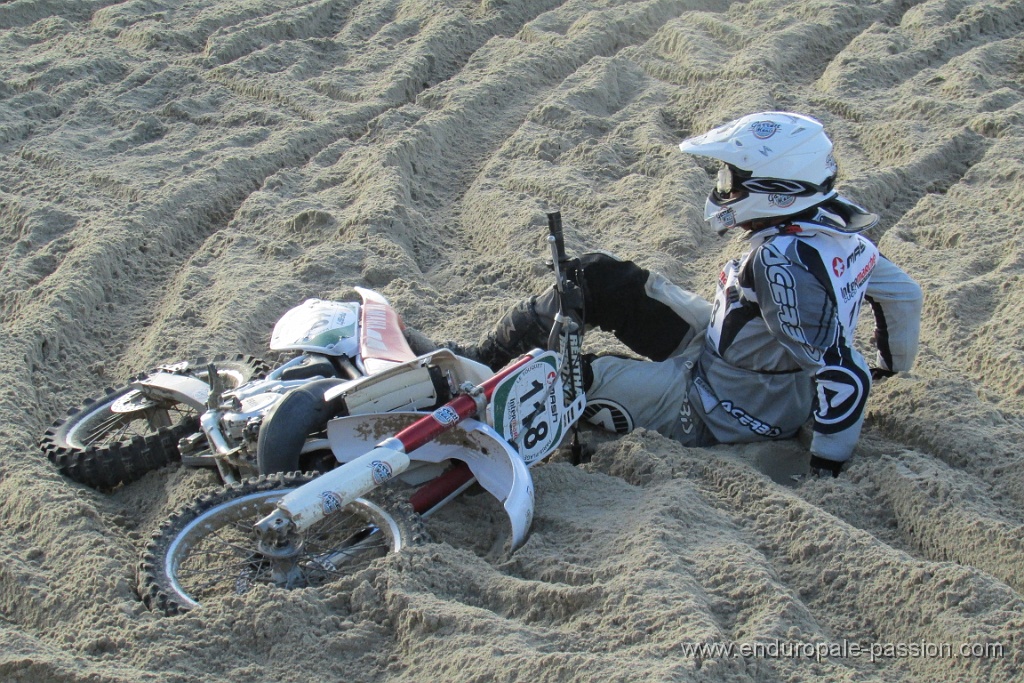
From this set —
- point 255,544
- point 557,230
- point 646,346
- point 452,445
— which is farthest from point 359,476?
point 646,346

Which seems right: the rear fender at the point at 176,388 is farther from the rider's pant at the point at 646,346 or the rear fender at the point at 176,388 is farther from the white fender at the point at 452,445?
the rider's pant at the point at 646,346

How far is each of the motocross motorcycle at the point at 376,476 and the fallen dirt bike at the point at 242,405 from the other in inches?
0.8

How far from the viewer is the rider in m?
3.59

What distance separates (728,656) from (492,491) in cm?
100

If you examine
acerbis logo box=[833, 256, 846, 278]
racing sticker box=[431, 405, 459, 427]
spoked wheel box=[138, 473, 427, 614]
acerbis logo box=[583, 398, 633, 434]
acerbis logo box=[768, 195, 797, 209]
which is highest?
acerbis logo box=[768, 195, 797, 209]

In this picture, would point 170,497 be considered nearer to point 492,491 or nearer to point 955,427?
point 492,491

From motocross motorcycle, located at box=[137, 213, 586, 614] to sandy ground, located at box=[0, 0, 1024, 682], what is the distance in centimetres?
13

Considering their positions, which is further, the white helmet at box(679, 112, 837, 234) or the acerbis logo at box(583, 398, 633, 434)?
the acerbis logo at box(583, 398, 633, 434)

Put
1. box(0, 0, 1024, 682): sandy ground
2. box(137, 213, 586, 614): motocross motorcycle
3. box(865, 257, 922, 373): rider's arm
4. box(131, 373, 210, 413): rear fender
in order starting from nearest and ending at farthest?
box(0, 0, 1024, 682): sandy ground, box(137, 213, 586, 614): motocross motorcycle, box(131, 373, 210, 413): rear fender, box(865, 257, 922, 373): rider's arm

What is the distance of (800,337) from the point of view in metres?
3.56

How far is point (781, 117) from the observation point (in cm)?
368

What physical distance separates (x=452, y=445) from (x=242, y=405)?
73cm

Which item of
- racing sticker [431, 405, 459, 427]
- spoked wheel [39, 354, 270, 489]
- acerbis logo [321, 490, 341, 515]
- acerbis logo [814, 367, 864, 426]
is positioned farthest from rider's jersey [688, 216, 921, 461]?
spoked wheel [39, 354, 270, 489]

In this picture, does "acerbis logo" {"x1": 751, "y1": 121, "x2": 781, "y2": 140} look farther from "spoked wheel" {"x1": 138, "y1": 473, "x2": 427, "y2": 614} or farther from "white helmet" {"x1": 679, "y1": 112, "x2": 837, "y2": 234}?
"spoked wheel" {"x1": 138, "y1": 473, "x2": 427, "y2": 614}
